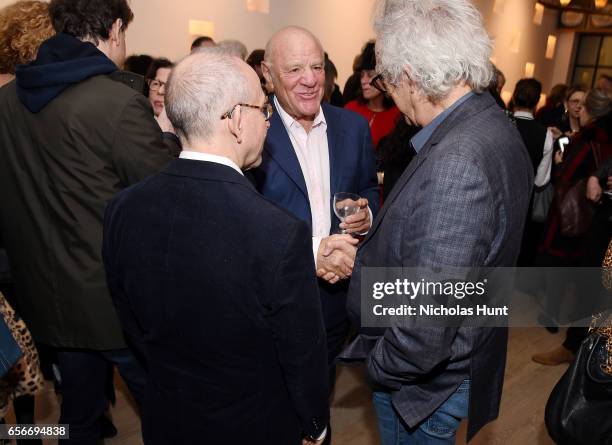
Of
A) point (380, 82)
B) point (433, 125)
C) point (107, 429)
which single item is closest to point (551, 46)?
point (380, 82)

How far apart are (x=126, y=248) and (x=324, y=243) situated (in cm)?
86

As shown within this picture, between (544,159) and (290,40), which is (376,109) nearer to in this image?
(544,159)

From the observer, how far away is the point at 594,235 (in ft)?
11.1

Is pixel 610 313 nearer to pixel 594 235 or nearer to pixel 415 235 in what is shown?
pixel 415 235

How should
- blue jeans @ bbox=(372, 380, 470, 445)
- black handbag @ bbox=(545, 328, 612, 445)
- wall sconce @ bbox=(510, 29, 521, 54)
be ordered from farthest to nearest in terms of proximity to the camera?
wall sconce @ bbox=(510, 29, 521, 54) < blue jeans @ bbox=(372, 380, 470, 445) < black handbag @ bbox=(545, 328, 612, 445)

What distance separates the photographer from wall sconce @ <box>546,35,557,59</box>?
11773 mm

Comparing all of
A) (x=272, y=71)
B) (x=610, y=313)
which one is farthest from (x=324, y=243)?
(x=610, y=313)

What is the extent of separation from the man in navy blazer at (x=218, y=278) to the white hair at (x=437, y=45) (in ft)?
1.32

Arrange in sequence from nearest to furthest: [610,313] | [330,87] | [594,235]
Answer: [610,313]
[594,235]
[330,87]

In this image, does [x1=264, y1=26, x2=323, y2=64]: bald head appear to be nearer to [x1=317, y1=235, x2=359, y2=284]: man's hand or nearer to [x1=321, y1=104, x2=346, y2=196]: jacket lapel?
[x1=321, y1=104, x2=346, y2=196]: jacket lapel

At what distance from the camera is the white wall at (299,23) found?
4.56 m

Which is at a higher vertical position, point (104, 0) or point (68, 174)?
point (104, 0)

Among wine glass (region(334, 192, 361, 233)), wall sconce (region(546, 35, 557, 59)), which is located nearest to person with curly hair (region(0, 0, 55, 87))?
wine glass (region(334, 192, 361, 233))

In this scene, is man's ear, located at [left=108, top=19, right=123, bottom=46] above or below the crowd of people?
above
